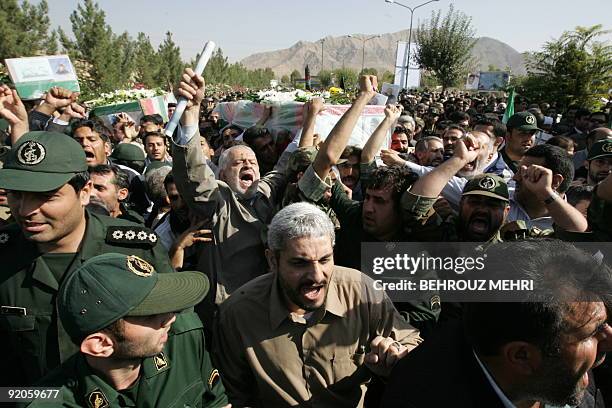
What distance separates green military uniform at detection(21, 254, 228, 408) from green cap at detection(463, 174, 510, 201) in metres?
1.73

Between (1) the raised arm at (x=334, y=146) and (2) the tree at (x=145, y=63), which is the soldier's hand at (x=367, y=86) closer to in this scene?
(1) the raised arm at (x=334, y=146)

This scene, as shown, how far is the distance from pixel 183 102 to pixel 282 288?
3.68 feet

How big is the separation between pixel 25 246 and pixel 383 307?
5.57ft

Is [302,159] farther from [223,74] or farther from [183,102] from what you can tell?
[223,74]

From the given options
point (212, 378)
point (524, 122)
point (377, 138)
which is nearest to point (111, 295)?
point (212, 378)

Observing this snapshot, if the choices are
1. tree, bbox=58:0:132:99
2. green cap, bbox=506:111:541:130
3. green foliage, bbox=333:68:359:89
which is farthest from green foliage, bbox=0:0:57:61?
green cap, bbox=506:111:541:130

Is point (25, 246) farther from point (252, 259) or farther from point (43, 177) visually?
point (252, 259)

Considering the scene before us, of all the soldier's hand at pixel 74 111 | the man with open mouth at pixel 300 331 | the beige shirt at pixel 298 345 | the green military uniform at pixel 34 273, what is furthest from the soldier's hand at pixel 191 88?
the soldier's hand at pixel 74 111

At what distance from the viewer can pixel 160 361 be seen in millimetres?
1744

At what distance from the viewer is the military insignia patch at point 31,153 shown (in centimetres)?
200

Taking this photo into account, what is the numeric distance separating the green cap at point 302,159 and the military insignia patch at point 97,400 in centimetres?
206

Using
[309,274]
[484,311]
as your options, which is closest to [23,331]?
[309,274]

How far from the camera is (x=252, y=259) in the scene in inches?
114

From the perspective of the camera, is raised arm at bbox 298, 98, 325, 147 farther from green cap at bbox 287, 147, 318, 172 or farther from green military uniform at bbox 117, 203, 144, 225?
green military uniform at bbox 117, 203, 144, 225
